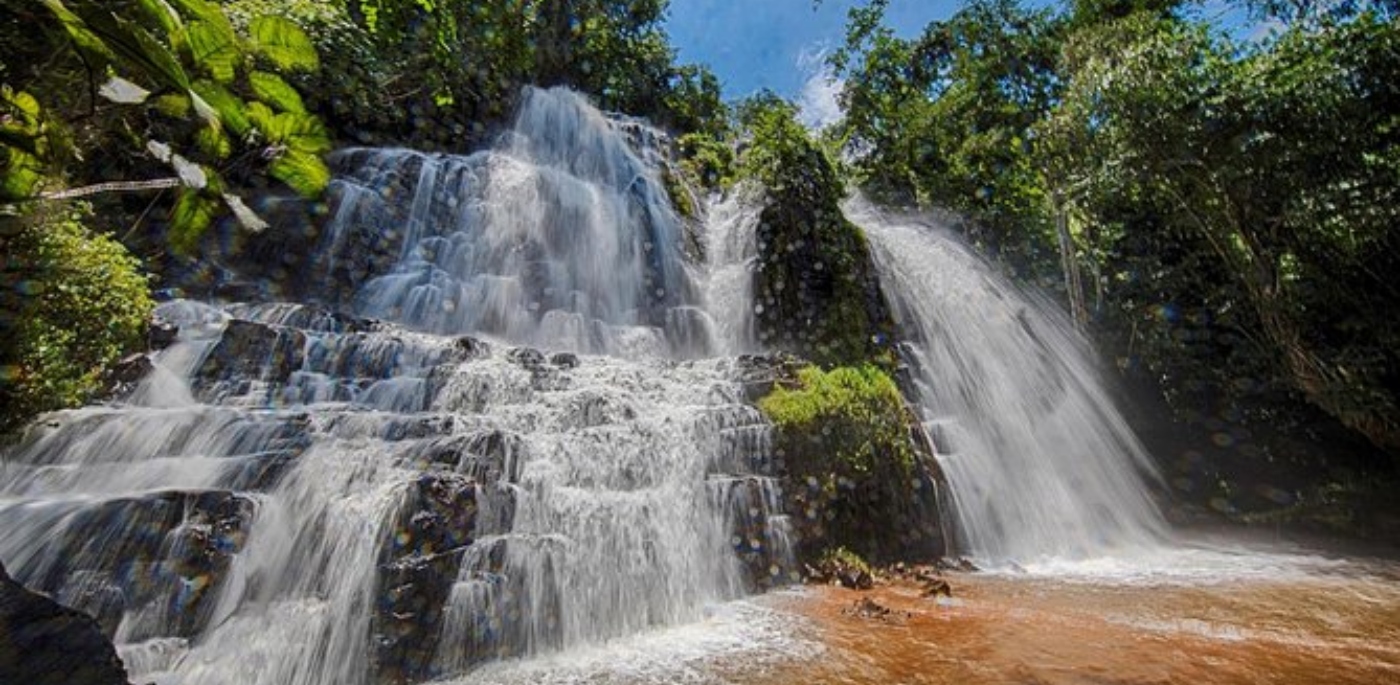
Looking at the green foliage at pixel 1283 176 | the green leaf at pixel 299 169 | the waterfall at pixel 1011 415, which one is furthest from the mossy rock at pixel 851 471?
the green foliage at pixel 1283 176

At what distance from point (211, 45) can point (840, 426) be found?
6759 millimetres

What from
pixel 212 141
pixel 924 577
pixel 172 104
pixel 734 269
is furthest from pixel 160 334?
pixel 734 269

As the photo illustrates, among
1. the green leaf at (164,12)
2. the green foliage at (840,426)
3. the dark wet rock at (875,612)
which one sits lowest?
the dark wet rock at (875,612)

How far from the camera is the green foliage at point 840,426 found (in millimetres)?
6766

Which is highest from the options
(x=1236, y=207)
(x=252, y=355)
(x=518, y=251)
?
(x=518, y=251)

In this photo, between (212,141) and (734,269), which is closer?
(212,141)

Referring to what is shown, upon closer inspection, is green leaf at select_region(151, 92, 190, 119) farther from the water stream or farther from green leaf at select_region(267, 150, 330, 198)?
the water stream

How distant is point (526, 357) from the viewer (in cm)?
743

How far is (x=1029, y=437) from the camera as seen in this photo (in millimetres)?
10266

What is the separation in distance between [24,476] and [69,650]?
3.35 meters

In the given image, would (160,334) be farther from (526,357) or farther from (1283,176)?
(1283,176)

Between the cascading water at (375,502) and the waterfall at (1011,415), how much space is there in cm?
391

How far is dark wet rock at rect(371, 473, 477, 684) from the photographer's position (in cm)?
384

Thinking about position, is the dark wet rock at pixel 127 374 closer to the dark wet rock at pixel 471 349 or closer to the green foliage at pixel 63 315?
the green foliage at pixel 63 315
